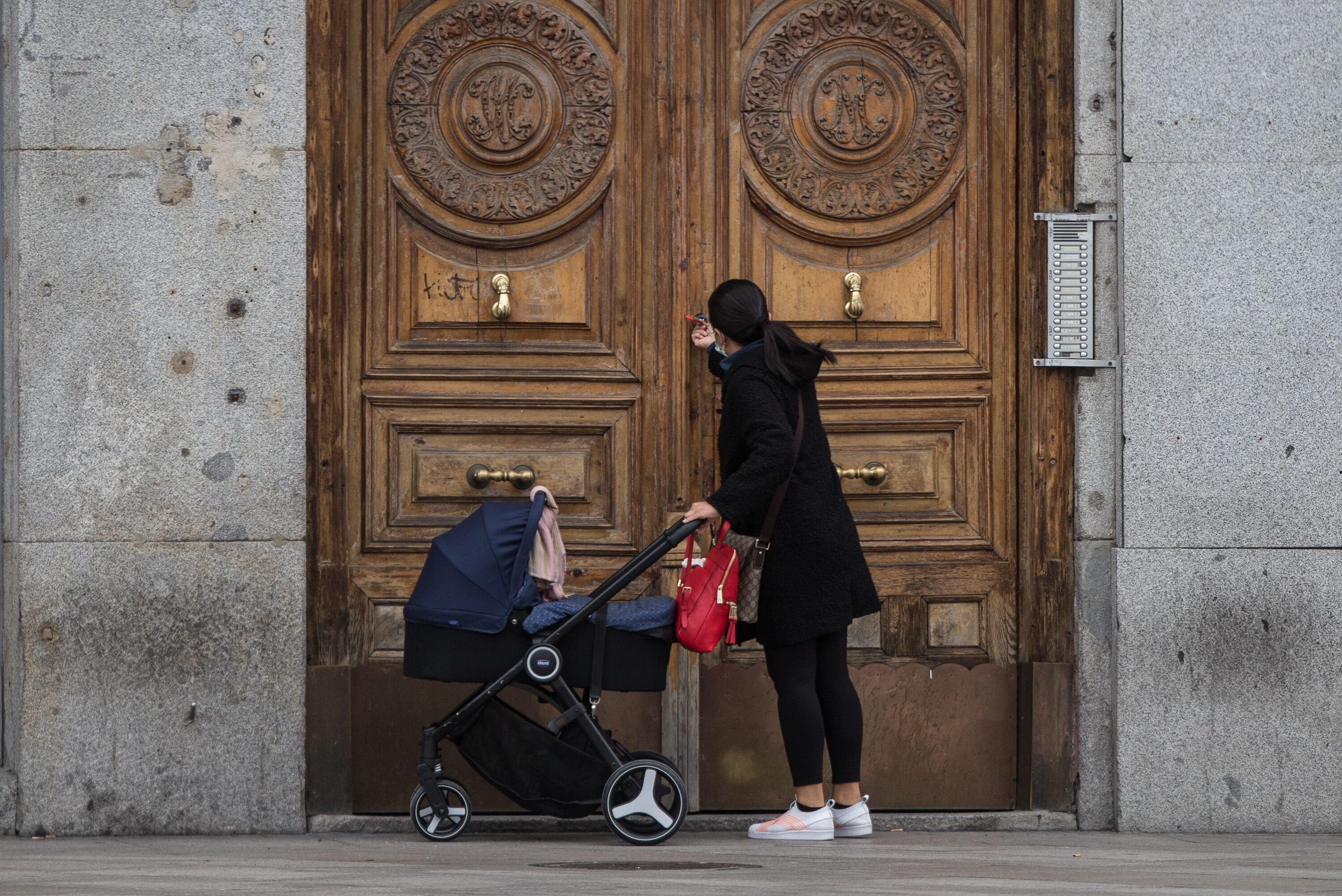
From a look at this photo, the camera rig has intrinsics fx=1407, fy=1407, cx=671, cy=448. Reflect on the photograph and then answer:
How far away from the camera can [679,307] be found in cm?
515

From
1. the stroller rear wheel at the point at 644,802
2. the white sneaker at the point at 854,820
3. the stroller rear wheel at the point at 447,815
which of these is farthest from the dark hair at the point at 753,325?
the stroller rear wheel at the point at 447,815

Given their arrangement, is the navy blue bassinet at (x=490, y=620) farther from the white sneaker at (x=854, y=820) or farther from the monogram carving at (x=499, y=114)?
the monogram carving at (x=499, y=114)

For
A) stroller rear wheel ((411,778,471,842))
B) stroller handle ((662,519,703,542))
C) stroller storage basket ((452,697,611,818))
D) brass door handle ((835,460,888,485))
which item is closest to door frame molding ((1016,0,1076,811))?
brass door handle ((835,460,888,485))

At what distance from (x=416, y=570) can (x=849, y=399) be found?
5.58 feet

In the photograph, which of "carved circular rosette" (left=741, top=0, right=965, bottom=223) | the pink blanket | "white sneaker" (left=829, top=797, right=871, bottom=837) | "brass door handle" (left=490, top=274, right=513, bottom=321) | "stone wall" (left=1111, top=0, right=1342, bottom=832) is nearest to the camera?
the pink blanket

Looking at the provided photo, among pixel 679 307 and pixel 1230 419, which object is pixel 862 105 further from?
pixel 1230 419

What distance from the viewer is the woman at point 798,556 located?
4.44 m

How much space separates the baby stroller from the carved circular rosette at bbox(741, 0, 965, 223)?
1635 millimetres

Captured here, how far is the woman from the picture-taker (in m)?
4.44

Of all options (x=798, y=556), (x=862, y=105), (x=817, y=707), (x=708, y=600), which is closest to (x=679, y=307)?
(x=862, y=105)

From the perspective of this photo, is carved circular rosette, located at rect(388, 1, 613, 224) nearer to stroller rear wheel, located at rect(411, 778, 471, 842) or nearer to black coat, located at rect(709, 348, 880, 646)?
black coat, located at rect(709, 348, 880, 646)

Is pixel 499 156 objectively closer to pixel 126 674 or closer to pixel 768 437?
pixel 768 437

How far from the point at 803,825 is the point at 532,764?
92 centimetres

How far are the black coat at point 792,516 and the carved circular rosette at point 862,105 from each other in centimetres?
101
